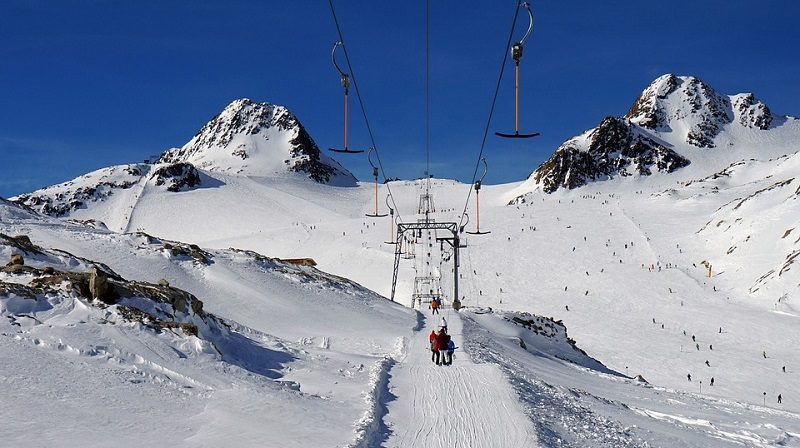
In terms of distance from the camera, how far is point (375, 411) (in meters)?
12.2

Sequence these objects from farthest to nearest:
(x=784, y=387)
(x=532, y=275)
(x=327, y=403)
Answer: (x=532, y=275)
(x=784, y=387)
(x=327, y=403)

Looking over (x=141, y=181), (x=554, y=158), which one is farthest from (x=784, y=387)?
(x=141, y=181)

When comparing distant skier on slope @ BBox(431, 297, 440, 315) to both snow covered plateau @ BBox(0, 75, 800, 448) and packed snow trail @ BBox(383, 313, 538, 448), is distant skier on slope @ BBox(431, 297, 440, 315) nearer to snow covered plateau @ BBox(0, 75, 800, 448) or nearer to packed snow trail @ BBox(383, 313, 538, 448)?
snow covered plateau @ BBox(0, 75, 800, 448)

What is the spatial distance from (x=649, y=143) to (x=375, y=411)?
170 m

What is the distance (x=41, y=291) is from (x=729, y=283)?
63.5m

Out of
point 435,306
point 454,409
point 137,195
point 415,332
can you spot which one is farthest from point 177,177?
point 454,409

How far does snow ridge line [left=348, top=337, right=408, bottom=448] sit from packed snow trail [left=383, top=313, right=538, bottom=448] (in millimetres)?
158

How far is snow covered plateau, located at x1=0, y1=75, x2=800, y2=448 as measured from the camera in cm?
1106

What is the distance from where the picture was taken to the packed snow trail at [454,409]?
10.8 m

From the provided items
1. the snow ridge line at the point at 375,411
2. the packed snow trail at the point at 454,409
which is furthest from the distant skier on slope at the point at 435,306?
the packed snow trail at the point at 454,409

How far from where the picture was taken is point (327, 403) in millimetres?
12602

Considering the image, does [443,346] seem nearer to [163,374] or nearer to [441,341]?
[441,341]

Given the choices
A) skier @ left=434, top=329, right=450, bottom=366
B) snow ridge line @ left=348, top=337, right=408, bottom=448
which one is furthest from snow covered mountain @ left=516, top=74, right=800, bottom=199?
snow ridge line @ left=348, top=337, right=408, bottom=448

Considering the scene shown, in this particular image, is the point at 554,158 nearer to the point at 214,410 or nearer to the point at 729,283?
the point at 729,283
